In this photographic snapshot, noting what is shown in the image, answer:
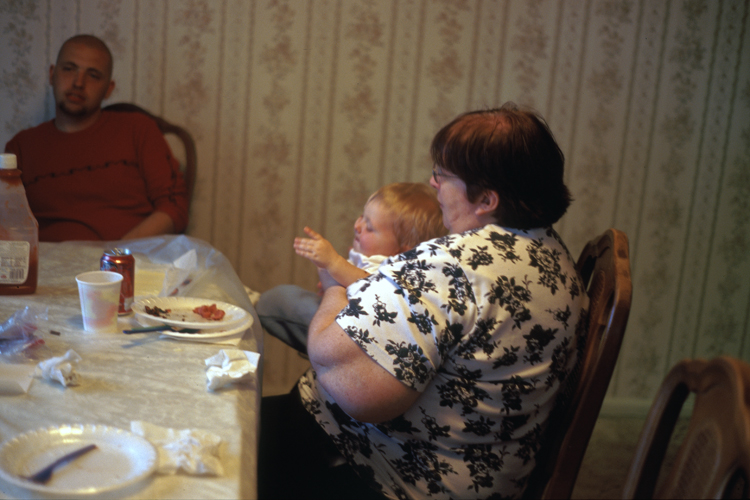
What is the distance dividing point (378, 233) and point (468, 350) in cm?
70

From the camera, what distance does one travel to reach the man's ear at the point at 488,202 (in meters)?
1.05

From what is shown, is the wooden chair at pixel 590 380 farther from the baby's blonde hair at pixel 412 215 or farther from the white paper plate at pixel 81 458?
the white paper plate at pixel 81 458

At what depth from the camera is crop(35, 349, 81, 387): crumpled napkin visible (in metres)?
0.81

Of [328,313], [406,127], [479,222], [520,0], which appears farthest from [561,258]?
[520,0]

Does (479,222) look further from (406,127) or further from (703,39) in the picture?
(703,39)

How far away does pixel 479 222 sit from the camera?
1.08m

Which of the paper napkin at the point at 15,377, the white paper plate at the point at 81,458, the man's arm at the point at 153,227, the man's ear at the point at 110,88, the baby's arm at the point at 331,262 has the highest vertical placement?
the man's ear at the point at 110,88

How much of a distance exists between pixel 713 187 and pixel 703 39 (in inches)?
25.5

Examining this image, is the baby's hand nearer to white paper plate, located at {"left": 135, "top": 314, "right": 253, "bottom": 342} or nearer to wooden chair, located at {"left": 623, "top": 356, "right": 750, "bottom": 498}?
white paper plate, located at {"left": 135, "top": 314, "right": 253, "bottom": 342}

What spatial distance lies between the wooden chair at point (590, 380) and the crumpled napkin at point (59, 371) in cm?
77

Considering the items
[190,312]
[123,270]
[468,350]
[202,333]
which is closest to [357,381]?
[468,350]

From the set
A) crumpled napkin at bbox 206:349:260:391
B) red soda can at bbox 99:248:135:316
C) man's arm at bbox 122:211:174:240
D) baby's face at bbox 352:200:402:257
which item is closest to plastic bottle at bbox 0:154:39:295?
red soda can at bbox 99:248:135:316

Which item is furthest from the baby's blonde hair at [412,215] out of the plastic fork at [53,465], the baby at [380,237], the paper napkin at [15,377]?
the plastic fork at [53,465]

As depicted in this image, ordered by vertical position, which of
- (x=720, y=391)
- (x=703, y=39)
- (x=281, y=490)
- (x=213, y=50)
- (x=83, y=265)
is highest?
(x=703, y=39)
